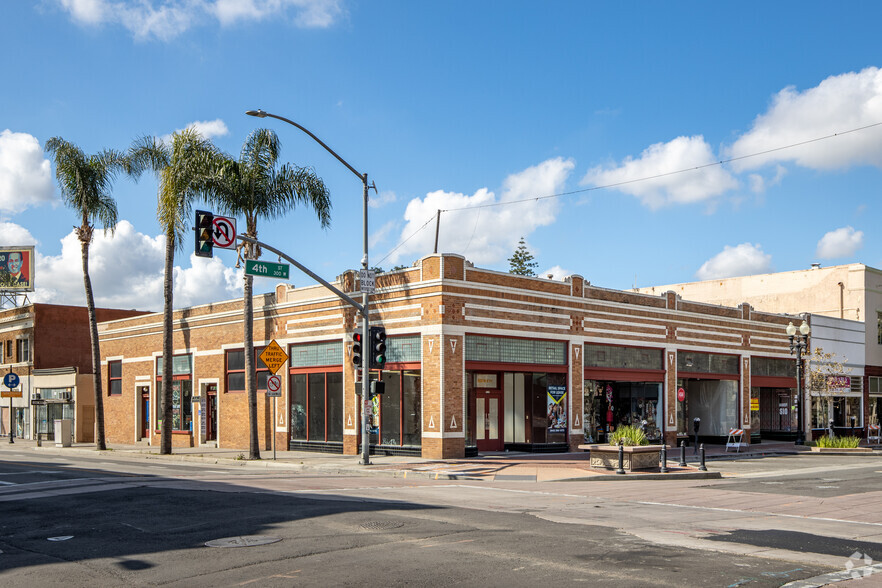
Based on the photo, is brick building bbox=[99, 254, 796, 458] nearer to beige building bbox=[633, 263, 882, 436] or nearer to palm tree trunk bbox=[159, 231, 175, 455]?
palm tree trunk bbox=[159, 231, 175, 455]

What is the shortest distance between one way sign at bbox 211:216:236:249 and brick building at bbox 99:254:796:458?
7.34m

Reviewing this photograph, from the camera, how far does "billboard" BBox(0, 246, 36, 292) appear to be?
218ft

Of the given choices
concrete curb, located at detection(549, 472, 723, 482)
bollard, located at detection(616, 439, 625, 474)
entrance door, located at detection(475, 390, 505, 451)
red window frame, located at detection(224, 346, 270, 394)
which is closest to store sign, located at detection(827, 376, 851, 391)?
entrance door, located at detection(475, 390, 505, 451)

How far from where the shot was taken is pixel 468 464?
26125 mm

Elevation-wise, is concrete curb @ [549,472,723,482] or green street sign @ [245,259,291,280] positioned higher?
green street sign @ [245,259,291,280]

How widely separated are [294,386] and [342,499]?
717 inches

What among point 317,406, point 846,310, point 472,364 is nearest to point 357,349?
point 472,364

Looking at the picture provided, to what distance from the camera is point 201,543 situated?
11.5 m

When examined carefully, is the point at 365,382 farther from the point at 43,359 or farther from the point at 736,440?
the point at 43,359

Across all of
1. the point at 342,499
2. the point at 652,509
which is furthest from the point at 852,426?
the point at 342,499

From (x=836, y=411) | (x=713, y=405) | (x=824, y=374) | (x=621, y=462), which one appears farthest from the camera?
(x=836, y=411)

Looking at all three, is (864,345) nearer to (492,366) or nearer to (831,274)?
(831,274)

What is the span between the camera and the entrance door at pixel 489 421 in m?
30.2

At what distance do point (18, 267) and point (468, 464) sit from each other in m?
54.5
